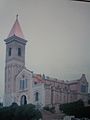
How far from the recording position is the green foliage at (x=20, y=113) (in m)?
2.58

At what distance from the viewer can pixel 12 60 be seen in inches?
105

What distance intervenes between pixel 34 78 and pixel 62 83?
0.27 meters

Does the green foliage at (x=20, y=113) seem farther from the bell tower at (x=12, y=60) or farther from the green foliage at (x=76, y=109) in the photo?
the green foliage at (x=76, y=109)

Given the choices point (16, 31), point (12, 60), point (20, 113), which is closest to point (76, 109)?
point (20, 113)

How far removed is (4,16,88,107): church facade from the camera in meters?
2.67

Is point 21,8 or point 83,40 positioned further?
point 83,40

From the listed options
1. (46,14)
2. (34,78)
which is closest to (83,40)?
(46,14)

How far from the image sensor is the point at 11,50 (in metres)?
2.69

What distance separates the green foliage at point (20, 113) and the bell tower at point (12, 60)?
6 cm

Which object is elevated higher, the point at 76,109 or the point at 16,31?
the point at 16,31

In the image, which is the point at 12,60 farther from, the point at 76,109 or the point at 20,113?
the point at 76,109

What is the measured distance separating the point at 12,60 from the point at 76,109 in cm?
73

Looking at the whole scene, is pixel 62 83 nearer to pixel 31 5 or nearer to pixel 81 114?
pixel 81 114

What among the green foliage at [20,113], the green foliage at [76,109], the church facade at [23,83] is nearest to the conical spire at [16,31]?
the church facade at [23,83]
